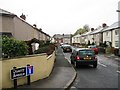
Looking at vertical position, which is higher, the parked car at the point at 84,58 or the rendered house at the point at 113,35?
the rendered house at the point at 113,35

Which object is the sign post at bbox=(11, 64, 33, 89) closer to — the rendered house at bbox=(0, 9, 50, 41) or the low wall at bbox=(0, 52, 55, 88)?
the low wall at bbox=(0, 52, 55, 88)

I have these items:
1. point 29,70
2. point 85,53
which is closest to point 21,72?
point 29,70

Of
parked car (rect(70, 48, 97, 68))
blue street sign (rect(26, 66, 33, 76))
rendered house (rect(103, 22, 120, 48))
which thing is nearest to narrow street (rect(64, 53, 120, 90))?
blue street sign (rect(26, 66, 33, 76))

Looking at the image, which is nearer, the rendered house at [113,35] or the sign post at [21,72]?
the sign post at [21,72]

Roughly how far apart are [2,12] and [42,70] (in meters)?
13.4

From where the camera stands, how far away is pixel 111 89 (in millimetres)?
9727

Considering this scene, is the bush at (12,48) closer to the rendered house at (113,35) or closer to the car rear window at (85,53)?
the car rear window at (85,53)

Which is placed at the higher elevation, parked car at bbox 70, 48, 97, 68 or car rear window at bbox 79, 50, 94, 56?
car rear window at bbox 79, 50, 94, 56

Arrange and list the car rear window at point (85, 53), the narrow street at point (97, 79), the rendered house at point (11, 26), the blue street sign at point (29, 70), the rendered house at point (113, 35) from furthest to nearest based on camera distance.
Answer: the rendered house at point (113, 35) → the rendered house at point (11, 26) → the car rear window at point (85, 53) → the narrow street at point (97, 79) → the blue street sign at point (29, 70)

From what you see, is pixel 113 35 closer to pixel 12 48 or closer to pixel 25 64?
pixel 12 48

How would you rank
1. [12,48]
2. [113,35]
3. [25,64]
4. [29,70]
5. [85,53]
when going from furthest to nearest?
[113,35]
[85,53]
[12,48]
[25,64]
[29,70]

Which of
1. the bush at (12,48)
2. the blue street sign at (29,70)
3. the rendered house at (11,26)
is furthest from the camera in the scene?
the rendered house at (11,26)

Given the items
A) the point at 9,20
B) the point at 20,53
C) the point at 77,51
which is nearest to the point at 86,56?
the point at 77,51

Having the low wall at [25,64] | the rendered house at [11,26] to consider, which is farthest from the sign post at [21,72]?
the rendered house at [11,26]
